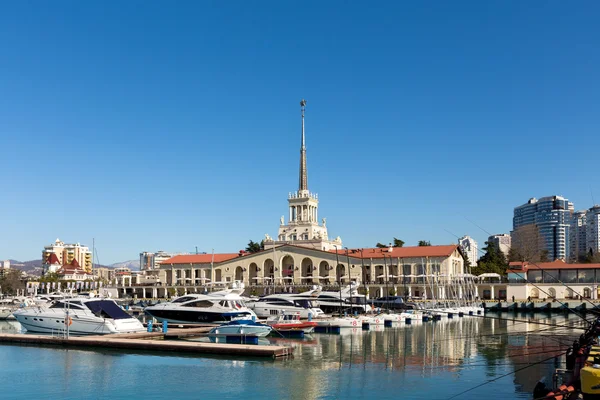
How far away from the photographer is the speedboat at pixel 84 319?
4278 cm

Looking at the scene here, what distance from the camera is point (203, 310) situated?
51688 millimetres

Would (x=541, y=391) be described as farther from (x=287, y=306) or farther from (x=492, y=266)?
(x=492, y=266)

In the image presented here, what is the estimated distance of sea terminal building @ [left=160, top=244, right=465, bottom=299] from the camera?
102 m

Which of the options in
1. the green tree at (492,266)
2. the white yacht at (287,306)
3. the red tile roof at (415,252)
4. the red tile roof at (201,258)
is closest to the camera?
the white yacht at (287,306)

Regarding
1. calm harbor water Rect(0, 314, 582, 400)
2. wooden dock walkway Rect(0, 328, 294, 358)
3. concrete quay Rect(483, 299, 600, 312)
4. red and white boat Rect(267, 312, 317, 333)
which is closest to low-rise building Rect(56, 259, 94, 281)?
concrete quay Rect(483, 299, 600, 312)

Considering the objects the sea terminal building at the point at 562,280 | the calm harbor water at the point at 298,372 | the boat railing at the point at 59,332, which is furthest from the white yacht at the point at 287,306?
the sea terminal building at the point at 562,280

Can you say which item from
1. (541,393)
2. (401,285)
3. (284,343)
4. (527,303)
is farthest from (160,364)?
(401,285)

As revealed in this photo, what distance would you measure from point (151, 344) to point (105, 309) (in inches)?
310

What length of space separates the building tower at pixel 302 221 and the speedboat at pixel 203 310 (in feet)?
227

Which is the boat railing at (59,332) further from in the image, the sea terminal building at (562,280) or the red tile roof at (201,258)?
the red tile roof at (201,258)

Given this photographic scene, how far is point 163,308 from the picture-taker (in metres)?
53.5

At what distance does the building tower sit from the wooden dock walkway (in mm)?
81473

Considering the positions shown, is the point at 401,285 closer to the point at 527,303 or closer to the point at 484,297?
the point at 484,297

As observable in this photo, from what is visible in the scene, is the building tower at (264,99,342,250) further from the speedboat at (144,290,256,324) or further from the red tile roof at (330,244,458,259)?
the speedboat at (144,290,256,324)
